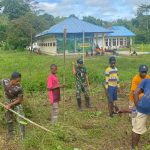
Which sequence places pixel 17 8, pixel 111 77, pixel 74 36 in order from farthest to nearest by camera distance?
1. pixel 17 8
2. pixel 74 36
3. pixel 111 77

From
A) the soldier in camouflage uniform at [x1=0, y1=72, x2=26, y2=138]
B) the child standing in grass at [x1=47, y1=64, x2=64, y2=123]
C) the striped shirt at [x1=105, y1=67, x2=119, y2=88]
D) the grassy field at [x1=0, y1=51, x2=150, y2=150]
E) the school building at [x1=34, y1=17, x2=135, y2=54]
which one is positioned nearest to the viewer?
the grassy field at [x1=0, y1=51, x2=150, y2=150]

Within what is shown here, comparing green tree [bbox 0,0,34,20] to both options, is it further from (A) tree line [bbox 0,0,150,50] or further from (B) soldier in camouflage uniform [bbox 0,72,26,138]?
(B) soldier in camouflage uniform [bbox 0,72,26,138]

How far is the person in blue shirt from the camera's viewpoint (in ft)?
20.3

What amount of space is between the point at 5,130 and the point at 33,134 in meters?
1.63

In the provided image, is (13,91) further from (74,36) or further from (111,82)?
(74,36)

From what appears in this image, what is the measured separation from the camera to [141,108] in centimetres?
630

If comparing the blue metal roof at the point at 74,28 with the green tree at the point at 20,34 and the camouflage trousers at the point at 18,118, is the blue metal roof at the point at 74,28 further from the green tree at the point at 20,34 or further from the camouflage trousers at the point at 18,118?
the camouflage trousers at the point at 18,118

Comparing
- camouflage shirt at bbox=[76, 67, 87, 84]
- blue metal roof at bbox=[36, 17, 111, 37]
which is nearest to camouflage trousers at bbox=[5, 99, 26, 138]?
camouflage shirt at bbox=[76, 67, 87, 84]

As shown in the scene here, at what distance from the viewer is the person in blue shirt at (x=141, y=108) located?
6191 mm

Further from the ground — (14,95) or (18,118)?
(14,95)

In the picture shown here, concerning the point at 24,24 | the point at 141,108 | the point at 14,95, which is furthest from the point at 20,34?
the point at 141,108

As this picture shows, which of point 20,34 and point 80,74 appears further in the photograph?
point 20,34

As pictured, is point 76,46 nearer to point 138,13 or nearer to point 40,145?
→ point 40,145

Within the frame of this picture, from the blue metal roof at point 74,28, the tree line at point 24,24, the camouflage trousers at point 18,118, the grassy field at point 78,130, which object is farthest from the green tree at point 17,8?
the camouflage trousers at point 18,118
